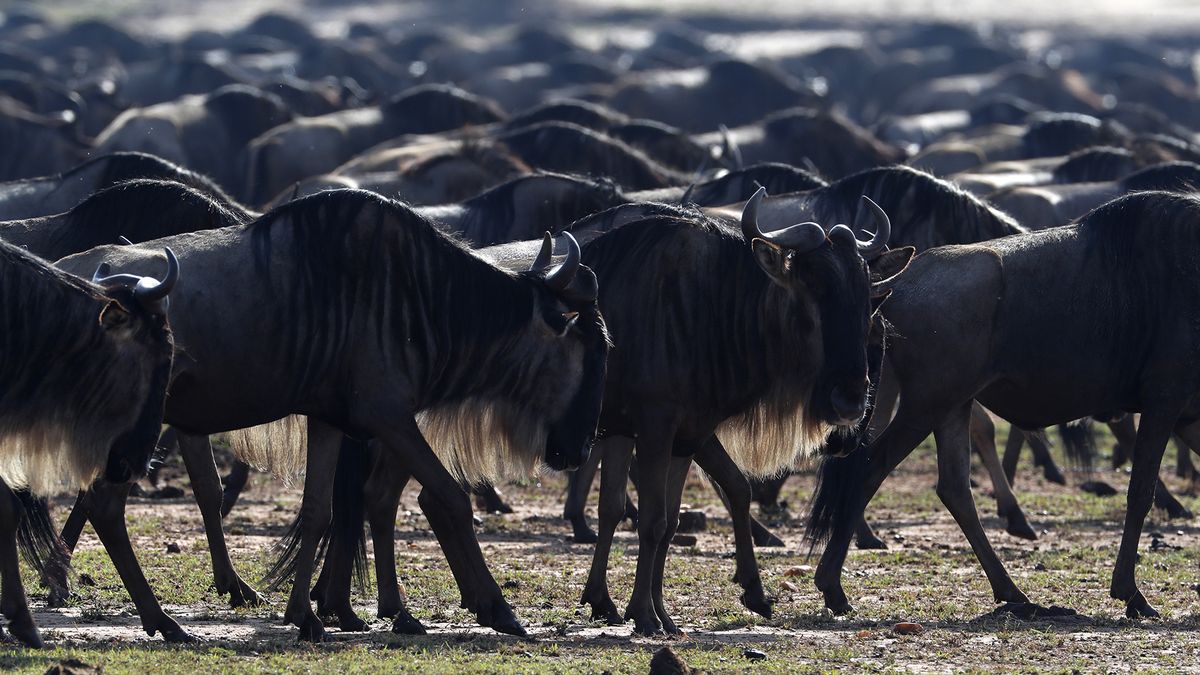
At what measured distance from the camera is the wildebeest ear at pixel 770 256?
7.14m

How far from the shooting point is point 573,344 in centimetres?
704

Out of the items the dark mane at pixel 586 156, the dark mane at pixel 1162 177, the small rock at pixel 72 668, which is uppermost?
the dark mane at pixel 586 156

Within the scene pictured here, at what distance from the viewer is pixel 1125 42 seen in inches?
2657

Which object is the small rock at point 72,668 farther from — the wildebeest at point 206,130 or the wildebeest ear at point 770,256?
the wildebeest at point 206,130

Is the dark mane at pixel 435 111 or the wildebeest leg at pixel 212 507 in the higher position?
the dark mane at pixel 435 111

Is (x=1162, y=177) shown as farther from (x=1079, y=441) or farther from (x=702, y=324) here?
(x=702, y=324)

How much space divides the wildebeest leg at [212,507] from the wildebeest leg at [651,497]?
1.47 meters

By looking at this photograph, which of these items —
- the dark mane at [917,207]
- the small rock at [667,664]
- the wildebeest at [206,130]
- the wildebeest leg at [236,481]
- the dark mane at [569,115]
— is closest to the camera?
the small rock at [667,664]

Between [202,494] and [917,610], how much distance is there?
276 cm

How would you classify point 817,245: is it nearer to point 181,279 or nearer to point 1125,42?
point 181,279

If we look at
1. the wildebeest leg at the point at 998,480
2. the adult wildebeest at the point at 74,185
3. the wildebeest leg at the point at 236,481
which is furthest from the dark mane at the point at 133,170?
the wildebeest leg at the point at 998,480

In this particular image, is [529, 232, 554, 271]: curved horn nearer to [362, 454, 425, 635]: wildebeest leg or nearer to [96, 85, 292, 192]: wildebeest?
[362, 454, 425, 635]: wildebeest leg

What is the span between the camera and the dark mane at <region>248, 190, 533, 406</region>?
6.67 meters

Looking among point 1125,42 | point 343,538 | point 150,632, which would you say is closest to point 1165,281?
point 343,538
